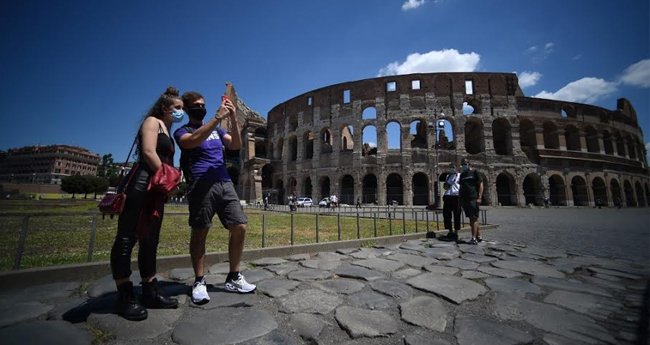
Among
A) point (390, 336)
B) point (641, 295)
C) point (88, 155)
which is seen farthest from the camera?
point (88, 155)

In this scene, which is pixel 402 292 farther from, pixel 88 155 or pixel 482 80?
pixel 88 155

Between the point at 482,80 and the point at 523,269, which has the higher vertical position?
the point at 482,80

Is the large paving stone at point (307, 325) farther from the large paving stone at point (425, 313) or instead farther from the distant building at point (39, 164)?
the distant building at point (39, 164)

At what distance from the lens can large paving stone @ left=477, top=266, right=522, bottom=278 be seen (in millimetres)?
3006

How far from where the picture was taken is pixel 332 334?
1653mm

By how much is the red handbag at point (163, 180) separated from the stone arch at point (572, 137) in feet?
124

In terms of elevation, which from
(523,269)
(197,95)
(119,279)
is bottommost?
(523,269)

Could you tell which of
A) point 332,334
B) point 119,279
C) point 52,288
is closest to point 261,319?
point 332,334

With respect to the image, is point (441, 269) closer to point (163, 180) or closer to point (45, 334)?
point (163, 180)

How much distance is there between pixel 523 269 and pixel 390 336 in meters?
2.58

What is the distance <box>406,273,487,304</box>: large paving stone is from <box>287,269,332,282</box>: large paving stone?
0.87 m

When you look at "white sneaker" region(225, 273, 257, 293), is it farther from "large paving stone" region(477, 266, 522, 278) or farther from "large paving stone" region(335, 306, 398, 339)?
"large paving stone" region(477, 266, 522, 278)

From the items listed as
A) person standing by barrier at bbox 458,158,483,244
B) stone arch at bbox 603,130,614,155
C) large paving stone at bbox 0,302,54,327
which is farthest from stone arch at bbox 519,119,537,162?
large paving stone at bbox 0,302,54,327

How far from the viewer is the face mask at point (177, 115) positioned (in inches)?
89.8
